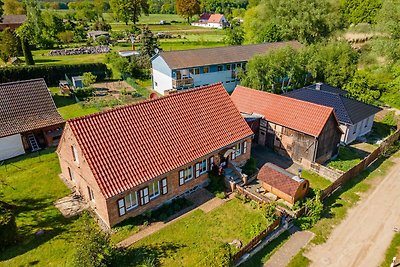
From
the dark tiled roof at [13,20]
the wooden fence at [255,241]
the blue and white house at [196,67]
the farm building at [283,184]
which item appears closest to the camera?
the wooden fence at [255,241]

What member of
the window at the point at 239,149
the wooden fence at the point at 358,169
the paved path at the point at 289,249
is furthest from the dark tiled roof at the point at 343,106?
the paved path at the point at 289,249

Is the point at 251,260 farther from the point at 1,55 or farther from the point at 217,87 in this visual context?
the point at 1,55

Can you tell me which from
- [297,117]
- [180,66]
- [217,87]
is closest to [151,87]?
[180,66]

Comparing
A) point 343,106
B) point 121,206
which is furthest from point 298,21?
point 121,206

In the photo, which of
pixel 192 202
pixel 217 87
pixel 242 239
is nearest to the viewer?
pixel 242 239

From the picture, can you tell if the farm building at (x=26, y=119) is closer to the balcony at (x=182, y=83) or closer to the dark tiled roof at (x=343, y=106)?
the balcony at (x=182, y=83)

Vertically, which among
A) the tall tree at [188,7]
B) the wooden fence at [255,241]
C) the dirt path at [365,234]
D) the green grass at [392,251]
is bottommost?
the green grass at [392,251]

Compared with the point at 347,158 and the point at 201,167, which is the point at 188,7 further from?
the point at 201,167
